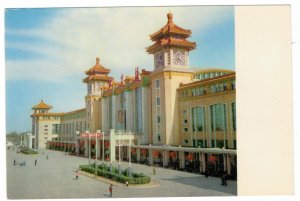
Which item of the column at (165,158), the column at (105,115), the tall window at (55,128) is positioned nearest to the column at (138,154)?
the column at (165,158)

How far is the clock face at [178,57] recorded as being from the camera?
29.8 m

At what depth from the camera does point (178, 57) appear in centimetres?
2989

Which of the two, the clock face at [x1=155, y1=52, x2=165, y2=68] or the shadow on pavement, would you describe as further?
the clock face at [x1=155, y1=52, x2=165, y2=68]

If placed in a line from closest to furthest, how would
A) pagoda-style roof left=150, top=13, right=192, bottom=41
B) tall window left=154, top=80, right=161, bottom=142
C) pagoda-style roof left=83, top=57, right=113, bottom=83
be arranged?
pagoda-style roof left=150, top=13, right=192, bottom=41 → tall window left=154, top=80, right=161, bottom=142 → pagoda-style roof left=83, top=57, right=113, bottom=83

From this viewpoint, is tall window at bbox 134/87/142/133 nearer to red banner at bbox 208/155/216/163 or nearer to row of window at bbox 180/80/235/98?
row of window at bbox 180/80/235/98

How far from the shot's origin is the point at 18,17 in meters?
20.4

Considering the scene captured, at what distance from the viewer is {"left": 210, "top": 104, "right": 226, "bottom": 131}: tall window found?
24.9m

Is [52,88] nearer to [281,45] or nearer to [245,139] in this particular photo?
[245,139]

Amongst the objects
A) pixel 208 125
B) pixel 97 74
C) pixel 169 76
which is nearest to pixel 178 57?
pixel 169 76

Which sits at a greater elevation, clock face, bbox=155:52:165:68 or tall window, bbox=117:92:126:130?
clock face, bbox=155:52:165:68

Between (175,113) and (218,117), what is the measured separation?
4.80 metres

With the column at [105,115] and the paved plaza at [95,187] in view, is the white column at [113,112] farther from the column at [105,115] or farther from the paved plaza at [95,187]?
the paved plaza at [95,187]

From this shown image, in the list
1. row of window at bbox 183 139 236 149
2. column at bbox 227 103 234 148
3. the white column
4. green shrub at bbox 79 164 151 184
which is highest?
the white column

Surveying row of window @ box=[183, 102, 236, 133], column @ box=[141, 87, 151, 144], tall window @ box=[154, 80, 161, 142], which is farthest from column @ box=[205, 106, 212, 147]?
column @ box=[141, 87, 151, 144]
